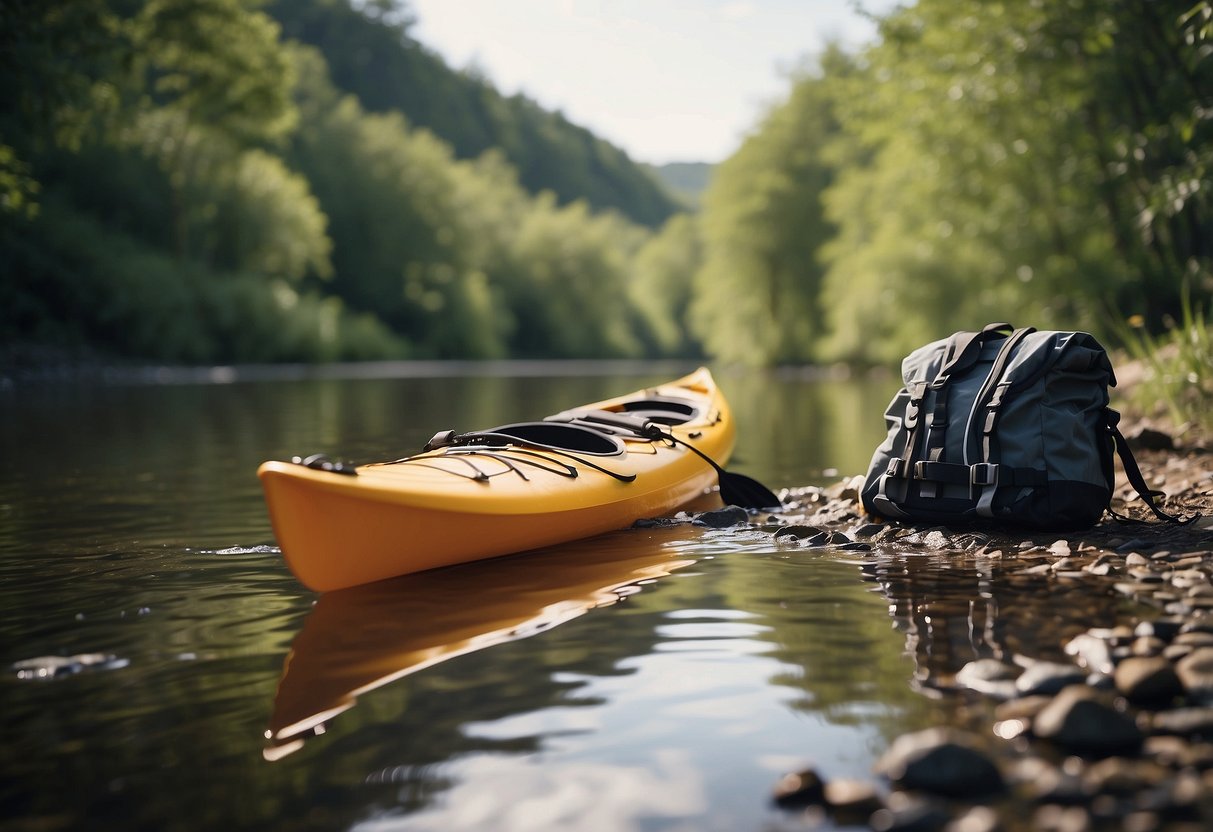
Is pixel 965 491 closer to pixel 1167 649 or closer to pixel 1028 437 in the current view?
pixel 1028 437

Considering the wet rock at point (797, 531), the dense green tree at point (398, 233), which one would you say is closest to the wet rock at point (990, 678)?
the wet rock at point (797, 531)

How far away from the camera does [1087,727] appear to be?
2.35 metres

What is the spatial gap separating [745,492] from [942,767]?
3942 millimetres

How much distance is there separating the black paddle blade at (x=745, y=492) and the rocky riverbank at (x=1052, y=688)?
1.26 meters

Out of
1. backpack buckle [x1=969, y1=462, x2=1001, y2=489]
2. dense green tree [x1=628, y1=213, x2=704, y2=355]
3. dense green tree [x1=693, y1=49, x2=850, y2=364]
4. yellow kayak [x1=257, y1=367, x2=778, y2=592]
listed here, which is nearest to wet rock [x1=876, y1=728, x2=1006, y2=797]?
yellow kayak [x1=257, y1=367, x2=778, y2=592]

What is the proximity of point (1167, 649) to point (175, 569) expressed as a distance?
12.5ft

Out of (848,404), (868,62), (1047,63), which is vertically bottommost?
(848,404)

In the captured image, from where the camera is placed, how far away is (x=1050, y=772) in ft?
7.27

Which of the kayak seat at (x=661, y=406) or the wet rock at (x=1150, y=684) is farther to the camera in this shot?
the kayak seat at (x=661, y=406)

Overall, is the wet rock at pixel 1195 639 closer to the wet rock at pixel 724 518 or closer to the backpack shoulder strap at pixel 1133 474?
the backpack shoulder strap at pixel 1133 474

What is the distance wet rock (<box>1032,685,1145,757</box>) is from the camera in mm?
2320

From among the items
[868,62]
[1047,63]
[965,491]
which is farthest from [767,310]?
[965,491]

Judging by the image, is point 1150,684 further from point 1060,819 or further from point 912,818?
point 912,818

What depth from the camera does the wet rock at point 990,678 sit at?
276 centimetres
